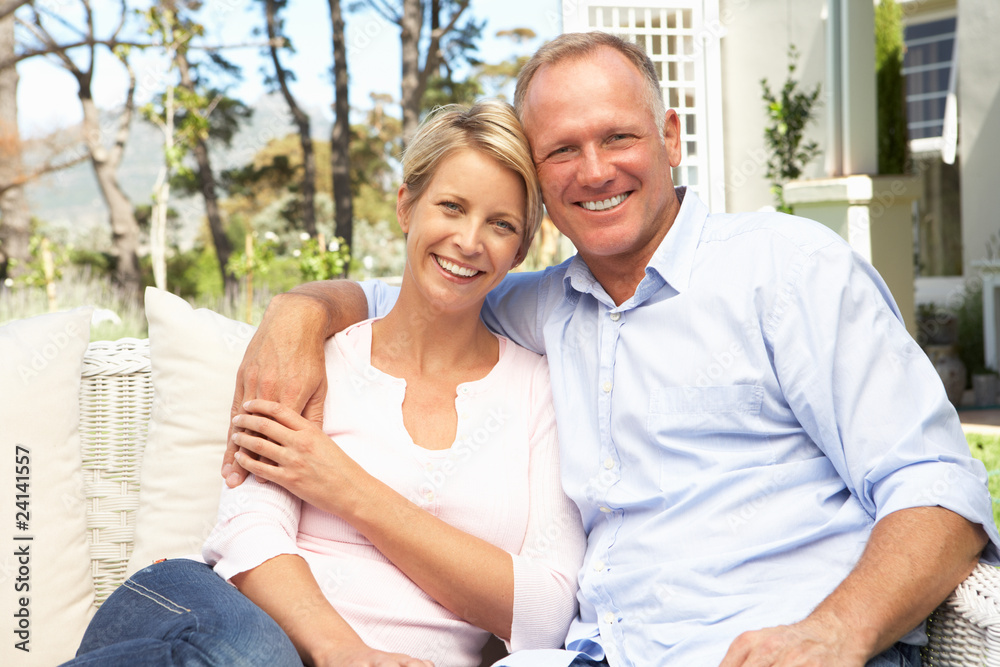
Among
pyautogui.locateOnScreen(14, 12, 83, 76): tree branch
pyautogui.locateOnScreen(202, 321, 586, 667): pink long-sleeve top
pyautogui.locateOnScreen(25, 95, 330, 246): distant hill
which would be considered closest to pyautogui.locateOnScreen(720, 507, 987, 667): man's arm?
pyautogui.locateOnScreen(202, 321, 586, 667): pink long-sleeve top

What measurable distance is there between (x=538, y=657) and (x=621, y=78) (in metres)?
1.15

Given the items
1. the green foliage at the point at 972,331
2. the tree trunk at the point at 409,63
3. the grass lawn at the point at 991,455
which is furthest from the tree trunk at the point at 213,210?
the grass lawn at the point at 991,455

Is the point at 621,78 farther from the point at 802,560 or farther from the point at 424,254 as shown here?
the point at 802,560

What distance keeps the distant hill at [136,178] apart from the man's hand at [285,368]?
827cm

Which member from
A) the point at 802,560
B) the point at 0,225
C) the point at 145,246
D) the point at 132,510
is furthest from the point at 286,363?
the point at 145,246

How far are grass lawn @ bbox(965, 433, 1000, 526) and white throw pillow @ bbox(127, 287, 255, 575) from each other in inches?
119

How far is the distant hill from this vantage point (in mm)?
8883

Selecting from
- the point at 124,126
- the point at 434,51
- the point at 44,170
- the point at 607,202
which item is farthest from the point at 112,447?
the point at 434,51

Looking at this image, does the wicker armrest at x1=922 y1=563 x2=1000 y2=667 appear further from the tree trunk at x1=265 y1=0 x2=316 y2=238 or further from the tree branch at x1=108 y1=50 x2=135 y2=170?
the tree trunk at x1=265 y1=0 x2=316 y2=238

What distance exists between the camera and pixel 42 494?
182cm

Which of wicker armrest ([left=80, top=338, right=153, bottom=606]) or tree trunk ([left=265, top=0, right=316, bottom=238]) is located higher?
tree trunk ([left=265, top=0, right=316, bottom=238])

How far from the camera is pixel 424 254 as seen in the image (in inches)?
66.8

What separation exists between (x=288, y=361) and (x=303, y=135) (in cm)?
977

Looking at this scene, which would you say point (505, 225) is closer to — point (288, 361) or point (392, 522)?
point (288, 361)
